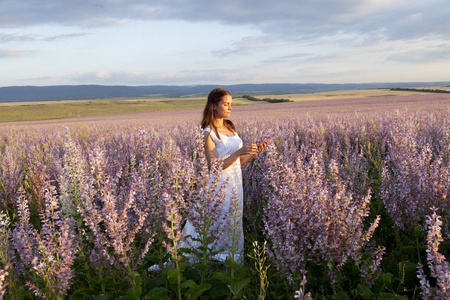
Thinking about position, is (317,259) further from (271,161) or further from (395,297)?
(271,161)

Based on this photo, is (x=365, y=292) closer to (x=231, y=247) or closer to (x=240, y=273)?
(x=240, y=273)

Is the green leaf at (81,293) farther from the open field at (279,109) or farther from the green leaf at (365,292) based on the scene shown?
the open field at (279,109)

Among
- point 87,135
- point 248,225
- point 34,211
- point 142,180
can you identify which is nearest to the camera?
point 142,180

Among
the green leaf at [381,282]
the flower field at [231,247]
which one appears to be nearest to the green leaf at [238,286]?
the flower field at [231,247]

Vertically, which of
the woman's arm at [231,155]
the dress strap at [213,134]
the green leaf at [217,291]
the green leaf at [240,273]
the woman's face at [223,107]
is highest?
the woman's face at [223,107]

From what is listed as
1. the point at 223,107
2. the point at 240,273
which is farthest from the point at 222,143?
the point at 240,273

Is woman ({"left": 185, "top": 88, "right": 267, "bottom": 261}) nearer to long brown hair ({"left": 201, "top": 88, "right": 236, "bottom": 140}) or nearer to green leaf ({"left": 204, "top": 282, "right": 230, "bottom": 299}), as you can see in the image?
long brown hair ({"left": 201, "top": 88, "right": 236, "bottom": 140})

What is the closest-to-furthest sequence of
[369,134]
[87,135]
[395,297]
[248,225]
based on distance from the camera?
[395,297] < [248,225] < [369,134] < [87,135]

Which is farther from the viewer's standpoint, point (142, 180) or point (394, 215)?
point (394, 215)

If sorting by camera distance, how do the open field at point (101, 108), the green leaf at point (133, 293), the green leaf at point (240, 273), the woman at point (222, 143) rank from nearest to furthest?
the green leaf at point (133, 293)
the green leaf at point (240, 273)
the woman at point (222, 143)
the open field at point (101, 108)

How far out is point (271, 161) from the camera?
131 inches

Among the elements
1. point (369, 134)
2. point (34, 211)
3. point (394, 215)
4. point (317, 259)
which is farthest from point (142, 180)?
point (369, 134)

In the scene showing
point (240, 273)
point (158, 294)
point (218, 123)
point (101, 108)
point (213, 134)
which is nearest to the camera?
point (158, 294)

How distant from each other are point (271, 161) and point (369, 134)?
4.24 meters
